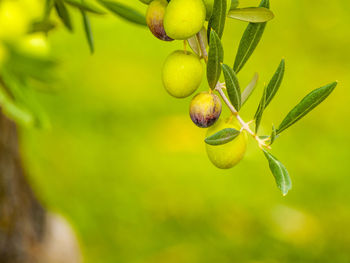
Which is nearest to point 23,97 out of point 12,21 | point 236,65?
point 12,21

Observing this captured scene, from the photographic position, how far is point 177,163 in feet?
9.75

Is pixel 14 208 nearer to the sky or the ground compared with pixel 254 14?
nearer to the sky

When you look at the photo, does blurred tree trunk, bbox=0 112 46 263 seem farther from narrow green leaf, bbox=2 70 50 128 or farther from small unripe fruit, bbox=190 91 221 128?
small unripe fruit, bbox=190 91 221 128

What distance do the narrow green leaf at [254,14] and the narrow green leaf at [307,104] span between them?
8cm

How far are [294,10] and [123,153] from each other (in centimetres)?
188

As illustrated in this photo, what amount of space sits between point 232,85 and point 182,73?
0.14 ft

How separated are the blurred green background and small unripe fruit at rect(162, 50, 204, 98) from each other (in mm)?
2127

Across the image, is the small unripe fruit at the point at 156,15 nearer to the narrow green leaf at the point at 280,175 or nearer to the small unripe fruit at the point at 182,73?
the small unripe fruit at the point at 182,73

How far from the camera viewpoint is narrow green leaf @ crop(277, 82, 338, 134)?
0.43m

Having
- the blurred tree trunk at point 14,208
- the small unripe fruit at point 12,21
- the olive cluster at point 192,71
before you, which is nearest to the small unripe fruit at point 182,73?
the olive cluster at point 192,71

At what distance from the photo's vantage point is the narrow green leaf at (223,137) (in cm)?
38

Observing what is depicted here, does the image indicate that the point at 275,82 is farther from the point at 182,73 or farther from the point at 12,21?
the point at 12,21

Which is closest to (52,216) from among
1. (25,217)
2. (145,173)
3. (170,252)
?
(25,217)

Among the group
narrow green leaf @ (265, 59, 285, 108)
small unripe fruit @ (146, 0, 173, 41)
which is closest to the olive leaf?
narrow green leaf @ (265, 59, 285, 108)
